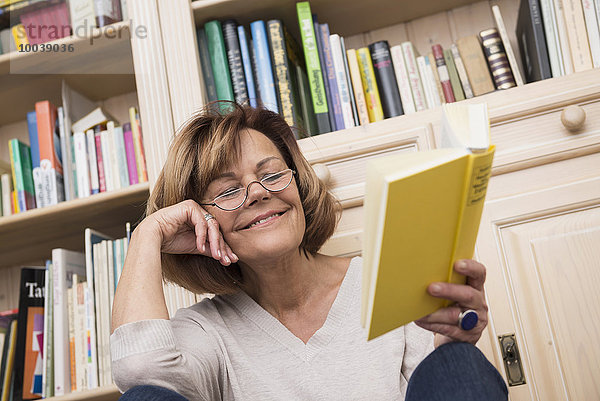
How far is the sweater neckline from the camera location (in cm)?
110

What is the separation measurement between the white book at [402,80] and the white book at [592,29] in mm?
417

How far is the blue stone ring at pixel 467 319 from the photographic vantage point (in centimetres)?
80

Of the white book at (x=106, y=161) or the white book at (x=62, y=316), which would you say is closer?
the white book at (x=62, y=316)

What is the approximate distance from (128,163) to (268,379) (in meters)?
0.81

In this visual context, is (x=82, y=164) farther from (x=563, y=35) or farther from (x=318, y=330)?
(x=563, y=35)

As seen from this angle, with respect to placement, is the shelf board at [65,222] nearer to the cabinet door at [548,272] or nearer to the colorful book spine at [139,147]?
the colorful book spine at [139,147]

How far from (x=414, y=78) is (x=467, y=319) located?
83 centimetres

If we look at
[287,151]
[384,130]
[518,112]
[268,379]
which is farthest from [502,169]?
[268,379]

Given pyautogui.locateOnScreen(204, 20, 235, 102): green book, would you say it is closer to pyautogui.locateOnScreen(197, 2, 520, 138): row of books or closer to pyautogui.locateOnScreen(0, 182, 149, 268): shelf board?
pyautogui.locateOnScreen(197, 2, 520, 138): row of books

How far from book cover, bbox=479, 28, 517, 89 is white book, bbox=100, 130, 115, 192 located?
1.04 metres

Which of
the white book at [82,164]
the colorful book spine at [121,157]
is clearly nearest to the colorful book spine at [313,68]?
the colorful book spine at [121,157]

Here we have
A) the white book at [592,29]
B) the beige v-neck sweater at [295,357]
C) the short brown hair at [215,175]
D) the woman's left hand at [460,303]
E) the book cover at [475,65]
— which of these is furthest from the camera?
the book cover at [475,65]

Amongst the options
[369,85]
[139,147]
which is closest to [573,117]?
[369,85]

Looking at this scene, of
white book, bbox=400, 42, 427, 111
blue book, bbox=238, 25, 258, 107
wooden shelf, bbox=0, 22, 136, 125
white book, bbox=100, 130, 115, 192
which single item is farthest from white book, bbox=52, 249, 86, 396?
white book, bbox=400, 42, 427, 111
